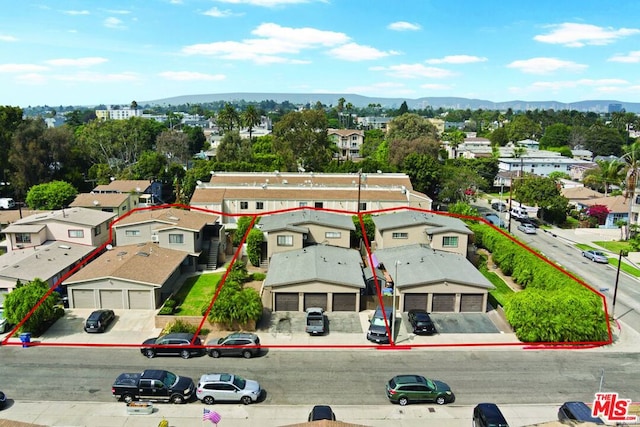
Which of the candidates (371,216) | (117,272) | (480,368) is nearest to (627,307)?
(480,368)

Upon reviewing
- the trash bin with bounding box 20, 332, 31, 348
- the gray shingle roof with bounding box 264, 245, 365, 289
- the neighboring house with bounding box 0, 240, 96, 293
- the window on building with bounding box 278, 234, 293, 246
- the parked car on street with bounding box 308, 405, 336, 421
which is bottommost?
the trash bin with bounding box 20, 332, 31, 348

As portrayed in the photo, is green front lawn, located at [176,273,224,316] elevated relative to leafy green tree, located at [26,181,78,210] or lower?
lower

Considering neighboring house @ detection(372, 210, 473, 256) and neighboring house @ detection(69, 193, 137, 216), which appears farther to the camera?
neighboring house @ detection(69, 193, 137, 216)

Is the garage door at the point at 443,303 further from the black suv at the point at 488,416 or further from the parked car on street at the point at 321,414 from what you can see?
the parked car on street at the point at 321,414

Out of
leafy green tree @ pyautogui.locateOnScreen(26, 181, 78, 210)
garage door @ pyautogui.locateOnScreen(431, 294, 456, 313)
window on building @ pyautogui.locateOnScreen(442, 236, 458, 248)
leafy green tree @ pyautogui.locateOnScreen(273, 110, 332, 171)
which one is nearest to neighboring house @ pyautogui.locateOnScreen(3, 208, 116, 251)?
leafy green tree @ pyautogui.locateOnScreen(26, 181, 78, 210)

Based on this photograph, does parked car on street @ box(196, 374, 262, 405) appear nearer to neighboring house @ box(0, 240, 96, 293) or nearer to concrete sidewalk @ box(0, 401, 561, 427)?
concrete sidewalk @ box(0, 401, 561, 427)

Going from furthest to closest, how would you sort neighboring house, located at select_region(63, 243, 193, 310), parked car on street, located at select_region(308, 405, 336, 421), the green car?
neighboring house, located at select_region(63, 243, 193, 310) → the green car → parked car on street, located at select_region(308, 405, 336, 421)

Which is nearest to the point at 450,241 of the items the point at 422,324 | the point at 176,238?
the point at 422,324
